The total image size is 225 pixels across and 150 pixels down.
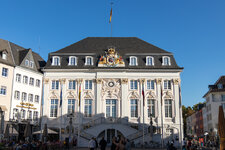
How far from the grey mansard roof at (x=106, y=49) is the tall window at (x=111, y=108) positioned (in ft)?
20.7

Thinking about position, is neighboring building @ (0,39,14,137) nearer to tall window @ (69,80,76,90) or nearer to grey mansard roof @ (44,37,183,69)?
grey mansard roof @ (44,37,183,69)

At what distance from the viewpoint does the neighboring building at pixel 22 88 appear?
134 feet

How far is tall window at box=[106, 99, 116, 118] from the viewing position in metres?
44.2

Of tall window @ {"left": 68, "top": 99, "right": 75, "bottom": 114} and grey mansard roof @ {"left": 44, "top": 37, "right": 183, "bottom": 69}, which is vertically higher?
grey mansard roof @ {"left": 44, "top": 37, "right": 183, "bottom": 69}

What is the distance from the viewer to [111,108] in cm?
4456

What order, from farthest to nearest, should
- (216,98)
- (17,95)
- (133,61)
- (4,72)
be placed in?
1. (216,98)
2. (133,61)
3. (17,95)
4. (4,72)

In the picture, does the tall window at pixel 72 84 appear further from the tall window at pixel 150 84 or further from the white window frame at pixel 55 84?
the tall window at pixel 150 84

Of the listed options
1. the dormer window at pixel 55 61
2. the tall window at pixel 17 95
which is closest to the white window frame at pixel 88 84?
the dormer window at pixel 55 61

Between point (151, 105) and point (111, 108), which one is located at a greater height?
point (151, 105)

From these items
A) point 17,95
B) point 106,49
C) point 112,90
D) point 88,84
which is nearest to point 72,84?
point 88,84

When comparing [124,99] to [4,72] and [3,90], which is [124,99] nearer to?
[3,90]

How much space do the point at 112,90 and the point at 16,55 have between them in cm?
1779

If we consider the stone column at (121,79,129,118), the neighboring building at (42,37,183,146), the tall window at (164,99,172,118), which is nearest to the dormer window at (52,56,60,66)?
the neighboring building at (42,37,183,146)

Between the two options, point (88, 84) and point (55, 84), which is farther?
point (55, 84)
